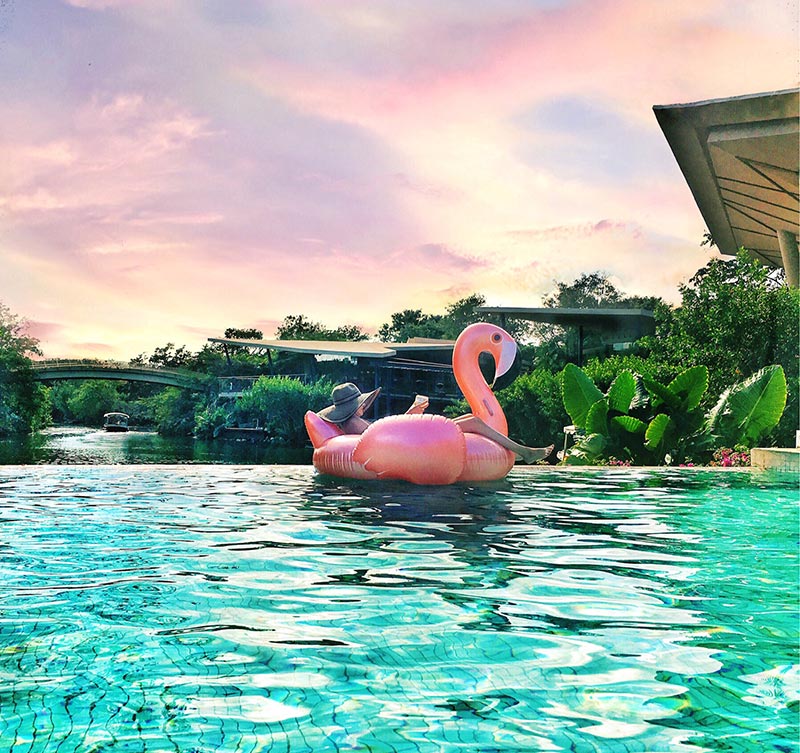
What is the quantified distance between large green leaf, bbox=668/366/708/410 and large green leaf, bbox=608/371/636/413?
0.66m

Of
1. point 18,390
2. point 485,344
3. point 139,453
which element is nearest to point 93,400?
point 18,390

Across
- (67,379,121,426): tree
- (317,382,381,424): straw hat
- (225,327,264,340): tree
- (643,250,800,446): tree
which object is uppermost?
(225,327,264,340): tree

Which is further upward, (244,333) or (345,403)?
(244,333)

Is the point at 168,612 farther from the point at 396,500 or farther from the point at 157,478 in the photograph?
the point at 157,478

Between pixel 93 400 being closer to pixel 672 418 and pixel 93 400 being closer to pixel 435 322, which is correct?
pixel 435 322

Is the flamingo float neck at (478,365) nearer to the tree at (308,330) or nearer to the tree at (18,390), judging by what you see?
the tree at (18,390)

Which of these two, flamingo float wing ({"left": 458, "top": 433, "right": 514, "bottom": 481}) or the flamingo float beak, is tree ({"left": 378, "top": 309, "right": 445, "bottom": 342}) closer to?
the flamingo float beak

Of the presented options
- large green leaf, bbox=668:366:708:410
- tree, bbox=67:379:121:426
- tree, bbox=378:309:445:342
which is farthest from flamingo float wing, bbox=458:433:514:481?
tree, bbox=67:379:121:426

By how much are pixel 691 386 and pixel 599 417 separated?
Answer: 1499 millimetres

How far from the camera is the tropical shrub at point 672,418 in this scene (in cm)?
1273

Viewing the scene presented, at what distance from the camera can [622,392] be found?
13266mm

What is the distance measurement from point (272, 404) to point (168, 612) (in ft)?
110

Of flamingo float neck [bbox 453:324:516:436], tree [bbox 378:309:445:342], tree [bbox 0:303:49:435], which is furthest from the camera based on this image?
tree [bbox 378:309:445:342]

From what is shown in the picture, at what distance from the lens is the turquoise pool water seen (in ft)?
8.23
